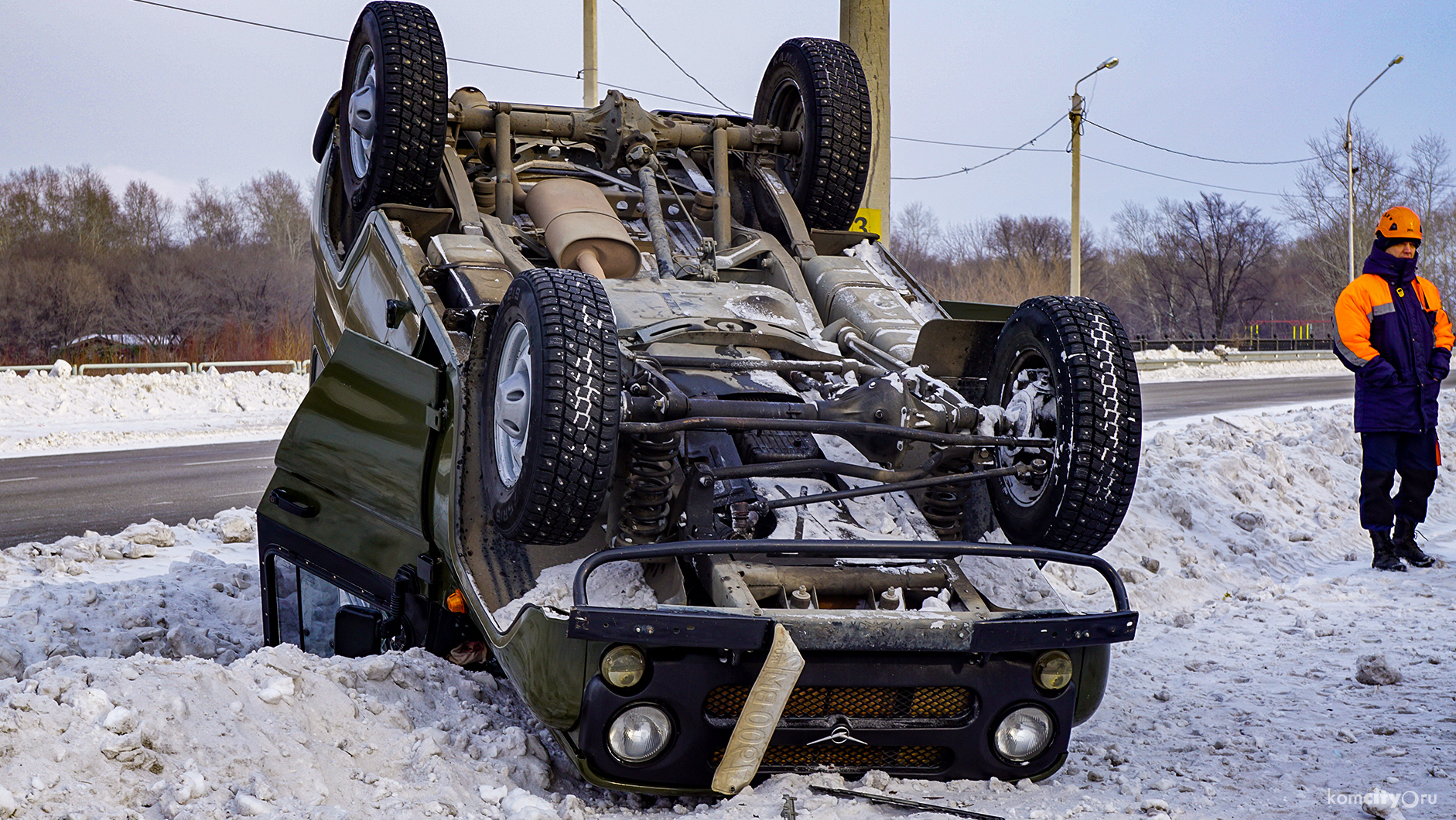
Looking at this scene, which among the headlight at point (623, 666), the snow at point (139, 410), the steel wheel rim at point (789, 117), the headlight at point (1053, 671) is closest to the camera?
the headlight at point (623, 666)

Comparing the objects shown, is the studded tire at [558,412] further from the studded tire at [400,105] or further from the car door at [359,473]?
the studded tire at [400,105]

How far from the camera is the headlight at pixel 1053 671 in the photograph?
3.43 metres

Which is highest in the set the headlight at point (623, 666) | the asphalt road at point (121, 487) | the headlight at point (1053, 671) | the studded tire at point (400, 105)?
the studded tire at point (400, 105)

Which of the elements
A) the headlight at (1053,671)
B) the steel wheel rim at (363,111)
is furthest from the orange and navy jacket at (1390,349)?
the steel wheel rim at (363,111)

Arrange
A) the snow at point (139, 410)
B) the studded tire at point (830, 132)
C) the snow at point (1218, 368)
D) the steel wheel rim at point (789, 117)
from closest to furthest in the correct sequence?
the studded tire at point (830, 132) < the steel wheel rim at point (789, 117) < the snow at point (139, 410) < the snow at point (1218, 368)

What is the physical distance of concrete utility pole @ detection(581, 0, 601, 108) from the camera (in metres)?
16.4

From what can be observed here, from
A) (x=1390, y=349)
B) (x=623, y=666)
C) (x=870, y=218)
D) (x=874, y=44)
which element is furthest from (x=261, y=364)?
(x=623, y=666)

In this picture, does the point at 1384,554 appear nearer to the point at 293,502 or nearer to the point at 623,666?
the point at 623,666

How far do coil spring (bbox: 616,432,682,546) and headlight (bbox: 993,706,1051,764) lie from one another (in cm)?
118

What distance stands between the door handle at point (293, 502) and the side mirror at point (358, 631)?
480 millimetres

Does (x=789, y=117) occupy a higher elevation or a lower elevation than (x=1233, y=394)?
higher

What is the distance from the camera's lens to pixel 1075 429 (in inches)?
154

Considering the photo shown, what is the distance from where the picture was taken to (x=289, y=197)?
50.6 metres

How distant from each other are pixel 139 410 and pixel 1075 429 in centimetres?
1700
